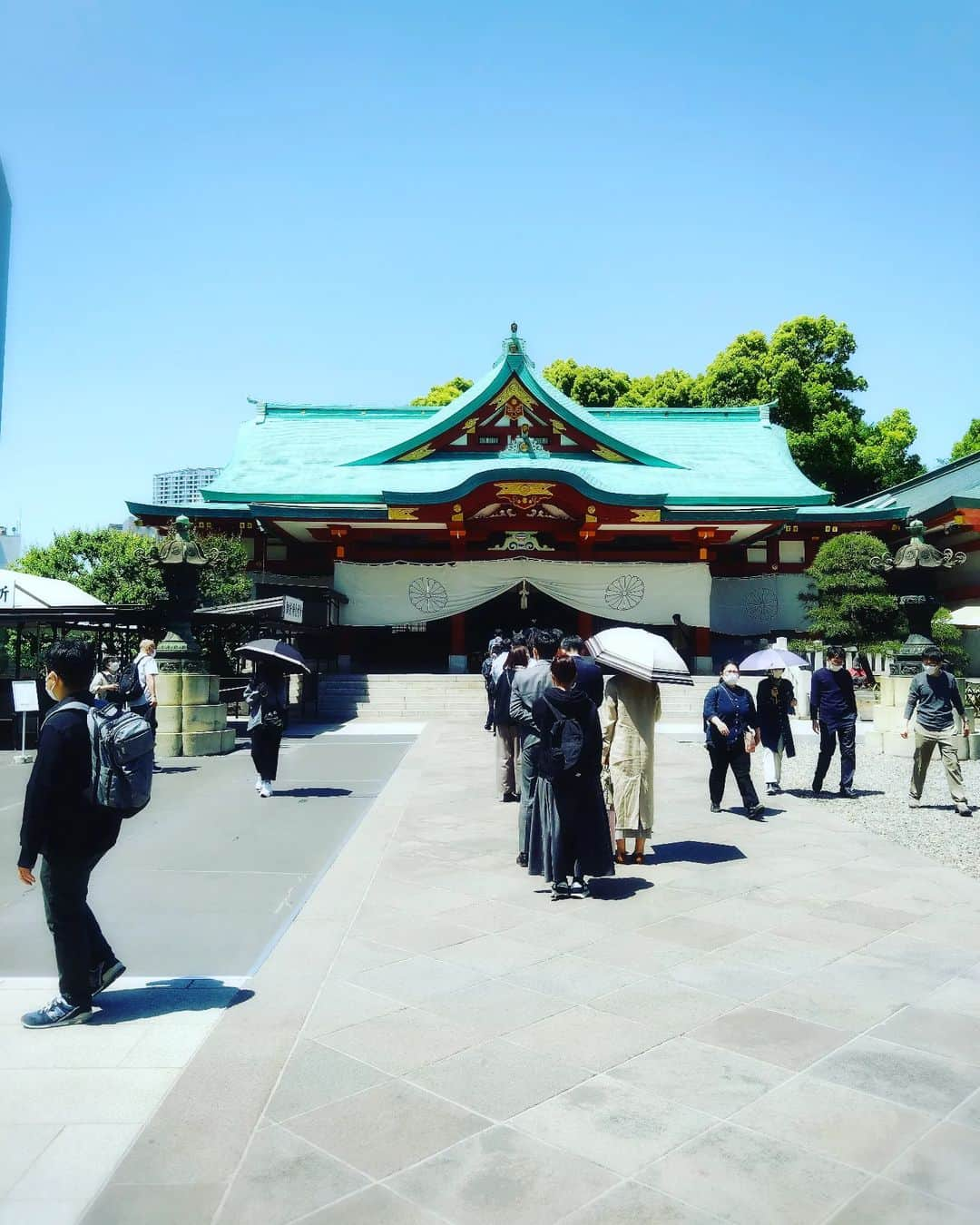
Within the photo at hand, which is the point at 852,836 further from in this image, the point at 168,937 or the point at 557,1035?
the point at 168,937

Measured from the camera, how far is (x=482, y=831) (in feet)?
25.8

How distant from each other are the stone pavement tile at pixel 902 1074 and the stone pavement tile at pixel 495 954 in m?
1.57

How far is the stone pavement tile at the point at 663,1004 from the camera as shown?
3.79 m

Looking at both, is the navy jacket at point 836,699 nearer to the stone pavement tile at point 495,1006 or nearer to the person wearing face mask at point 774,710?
the person wearing face mask at point 774,710

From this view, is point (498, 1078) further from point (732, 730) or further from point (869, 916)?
point (732, 730)

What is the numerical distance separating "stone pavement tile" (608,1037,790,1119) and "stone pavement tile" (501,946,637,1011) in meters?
0.61

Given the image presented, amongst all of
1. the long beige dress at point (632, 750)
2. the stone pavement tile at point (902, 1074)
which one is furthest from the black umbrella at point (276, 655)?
the stone pavement tile at point (902, 1074)

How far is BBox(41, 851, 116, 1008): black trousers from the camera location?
148 inches

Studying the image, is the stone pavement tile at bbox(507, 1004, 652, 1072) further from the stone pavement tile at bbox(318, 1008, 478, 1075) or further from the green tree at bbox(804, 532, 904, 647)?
the green tree at bbox(804, 532, 904, 647)

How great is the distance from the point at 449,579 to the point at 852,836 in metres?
18.1

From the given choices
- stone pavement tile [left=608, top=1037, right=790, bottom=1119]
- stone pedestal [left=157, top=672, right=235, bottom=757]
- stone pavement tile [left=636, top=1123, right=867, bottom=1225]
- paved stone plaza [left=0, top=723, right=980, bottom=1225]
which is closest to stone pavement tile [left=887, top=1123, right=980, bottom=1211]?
paved stone plaza [left=0, top=723, right=980, bottom=1225]

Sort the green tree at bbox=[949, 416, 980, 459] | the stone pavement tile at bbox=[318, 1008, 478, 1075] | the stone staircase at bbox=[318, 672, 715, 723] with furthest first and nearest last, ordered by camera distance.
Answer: the green tree at bbox=[949, 416, 980, 459] < the stone staircase at bbox=[318, 672, 715, 723] < the stone pavement tile at bbox=[318, 1008, 478, 1075]

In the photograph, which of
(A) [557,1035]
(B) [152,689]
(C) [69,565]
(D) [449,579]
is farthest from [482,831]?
(C) [69,565]

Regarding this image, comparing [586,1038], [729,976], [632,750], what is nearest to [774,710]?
[632,750]
